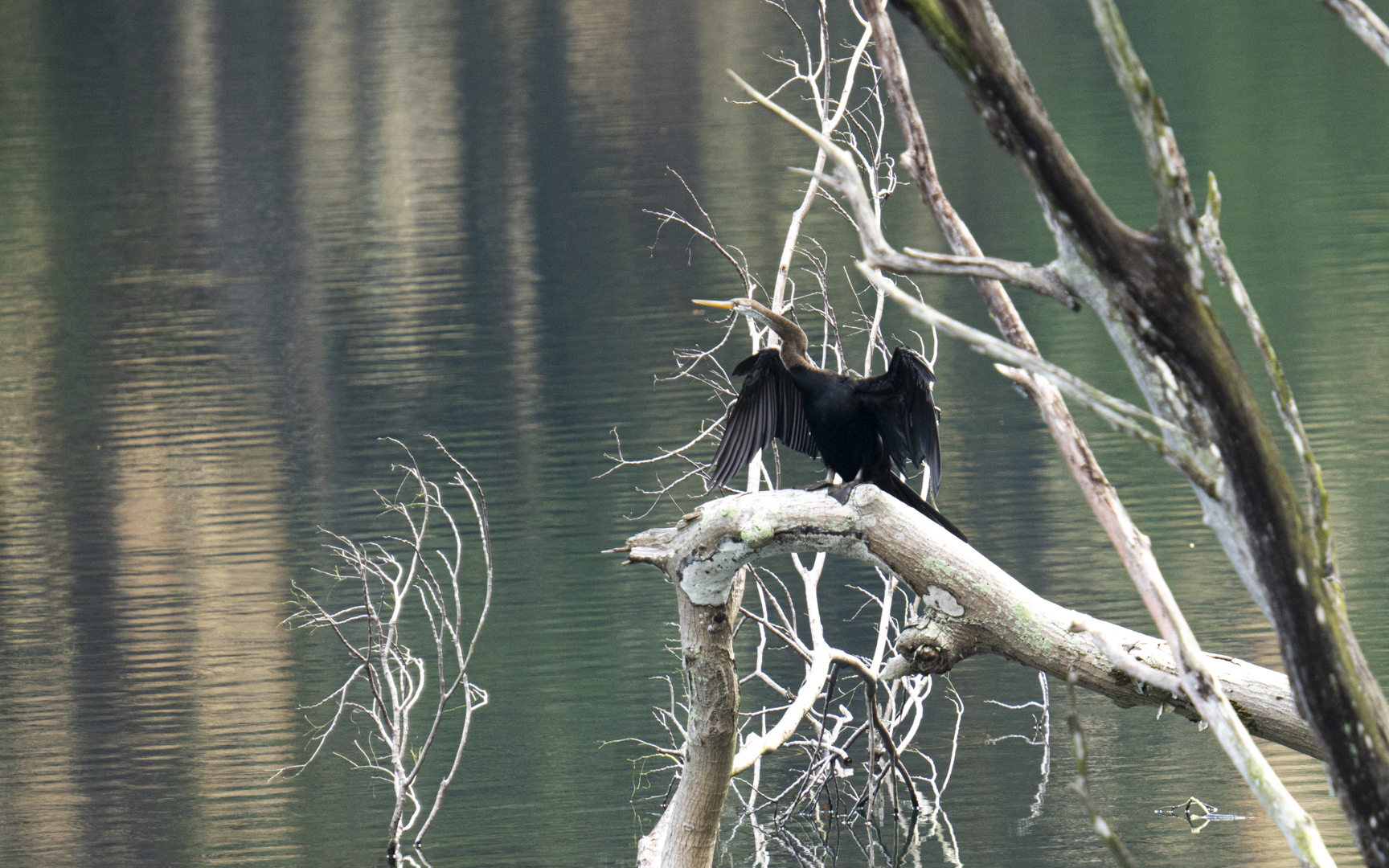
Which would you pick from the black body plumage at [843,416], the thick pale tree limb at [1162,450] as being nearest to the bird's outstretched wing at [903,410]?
the black body plumage at [843,416]

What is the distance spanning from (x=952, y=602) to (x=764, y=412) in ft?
3.64

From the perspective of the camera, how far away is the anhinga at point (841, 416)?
4.25m

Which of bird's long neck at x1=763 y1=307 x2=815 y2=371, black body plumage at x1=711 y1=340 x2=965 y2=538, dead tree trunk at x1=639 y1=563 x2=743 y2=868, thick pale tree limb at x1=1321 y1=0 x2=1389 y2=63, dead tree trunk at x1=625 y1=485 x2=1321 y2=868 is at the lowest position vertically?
dead tree trunk at x1=639 y1=563 x2=743 y2=868

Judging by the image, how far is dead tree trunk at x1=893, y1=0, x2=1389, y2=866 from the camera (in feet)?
6.06

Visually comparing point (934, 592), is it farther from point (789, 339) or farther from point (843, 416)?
point (789, 339)

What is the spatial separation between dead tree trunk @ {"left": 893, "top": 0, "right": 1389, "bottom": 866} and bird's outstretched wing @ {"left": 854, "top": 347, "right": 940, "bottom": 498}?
7.64ft

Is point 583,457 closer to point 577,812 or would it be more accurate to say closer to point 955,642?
point 577,812

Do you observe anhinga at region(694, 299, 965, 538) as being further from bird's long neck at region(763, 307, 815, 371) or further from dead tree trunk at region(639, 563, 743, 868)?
dead tree trunk at region(639, 563, 743, 868)

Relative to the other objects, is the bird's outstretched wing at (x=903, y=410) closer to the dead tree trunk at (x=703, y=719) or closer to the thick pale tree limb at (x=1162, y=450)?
the dead tree trunk at (x=703, y=719)

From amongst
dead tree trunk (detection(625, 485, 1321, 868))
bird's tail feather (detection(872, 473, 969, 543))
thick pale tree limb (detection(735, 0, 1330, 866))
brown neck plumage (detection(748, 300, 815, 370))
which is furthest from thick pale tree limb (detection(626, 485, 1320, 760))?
brown neck plumage (detection(748, 300, 815, 370))

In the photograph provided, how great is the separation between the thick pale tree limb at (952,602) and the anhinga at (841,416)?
0.63m

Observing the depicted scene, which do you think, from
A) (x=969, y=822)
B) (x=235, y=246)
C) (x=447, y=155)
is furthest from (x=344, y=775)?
(x=447, y=155)

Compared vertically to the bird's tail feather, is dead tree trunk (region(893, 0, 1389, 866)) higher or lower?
higher

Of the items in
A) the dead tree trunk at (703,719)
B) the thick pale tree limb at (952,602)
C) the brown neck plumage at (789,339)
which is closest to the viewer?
the thick pale tree limb at (952,602)
